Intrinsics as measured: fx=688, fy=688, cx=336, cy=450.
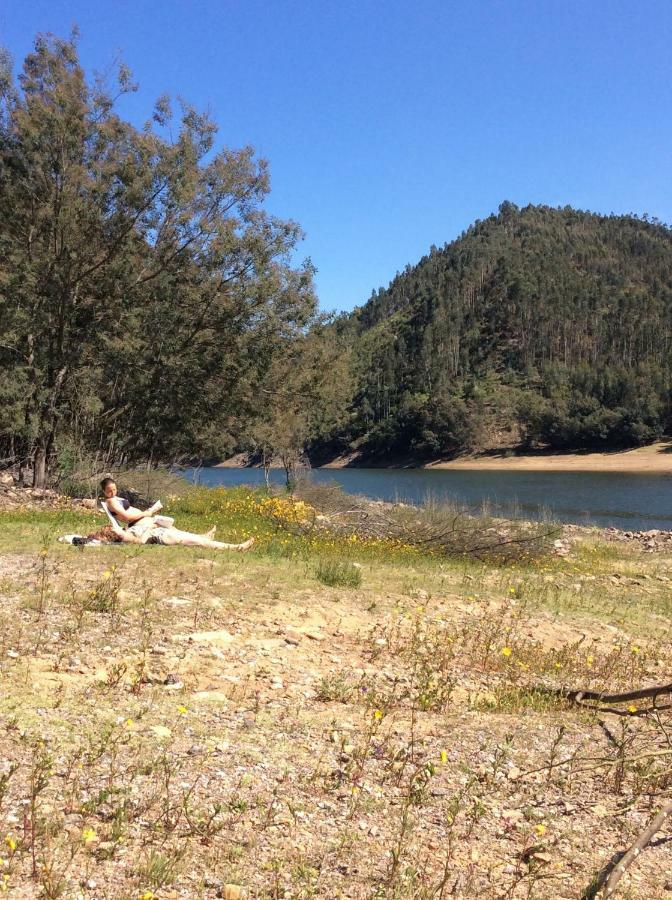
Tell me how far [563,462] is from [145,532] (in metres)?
75.6

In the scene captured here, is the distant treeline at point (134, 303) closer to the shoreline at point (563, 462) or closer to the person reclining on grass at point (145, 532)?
the person reclining on grass at point (145, 532)

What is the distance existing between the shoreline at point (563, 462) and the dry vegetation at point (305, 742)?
6360 centimetres

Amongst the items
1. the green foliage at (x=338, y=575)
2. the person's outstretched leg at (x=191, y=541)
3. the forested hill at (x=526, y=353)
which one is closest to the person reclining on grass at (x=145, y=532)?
the person's outstretched leg at (x=191, y=541)

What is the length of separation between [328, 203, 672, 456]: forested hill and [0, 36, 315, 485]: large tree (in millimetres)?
44494

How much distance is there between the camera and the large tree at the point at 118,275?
1653 centimetres

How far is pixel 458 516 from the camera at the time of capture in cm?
1369

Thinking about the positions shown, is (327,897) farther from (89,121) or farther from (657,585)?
(89,121)

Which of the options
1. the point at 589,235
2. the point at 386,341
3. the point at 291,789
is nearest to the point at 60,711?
the point at 291,789

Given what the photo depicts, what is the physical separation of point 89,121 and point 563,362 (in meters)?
110

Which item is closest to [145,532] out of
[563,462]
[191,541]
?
[191,541]

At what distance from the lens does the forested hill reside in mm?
89562

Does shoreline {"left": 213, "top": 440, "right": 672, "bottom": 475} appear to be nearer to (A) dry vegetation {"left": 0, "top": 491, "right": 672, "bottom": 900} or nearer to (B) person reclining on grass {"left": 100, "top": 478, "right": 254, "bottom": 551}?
(B) person reclining on grass {"left": 100, "top": 478, "right": 254, "bottom": 551}

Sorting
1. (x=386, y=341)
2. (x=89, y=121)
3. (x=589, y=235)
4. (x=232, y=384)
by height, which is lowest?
(x=232, y=384)

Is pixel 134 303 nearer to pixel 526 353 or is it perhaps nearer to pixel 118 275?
pixel 118 275
